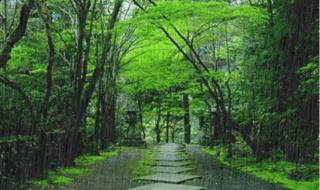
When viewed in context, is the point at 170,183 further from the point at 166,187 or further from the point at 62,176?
the point at 62,176

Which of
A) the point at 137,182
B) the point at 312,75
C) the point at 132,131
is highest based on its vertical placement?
the point at 312,75

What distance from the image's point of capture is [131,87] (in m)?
18.4

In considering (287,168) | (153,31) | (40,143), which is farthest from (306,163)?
(153,31)

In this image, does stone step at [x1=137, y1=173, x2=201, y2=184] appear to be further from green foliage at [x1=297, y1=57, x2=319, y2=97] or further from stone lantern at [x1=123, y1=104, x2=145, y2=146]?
stone lantern at [x1=123, y1=104, x2=145, y2=146]

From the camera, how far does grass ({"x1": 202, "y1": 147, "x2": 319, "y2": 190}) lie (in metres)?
6.53

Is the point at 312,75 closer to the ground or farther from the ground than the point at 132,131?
farther from the ground

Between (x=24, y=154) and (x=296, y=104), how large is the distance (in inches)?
206

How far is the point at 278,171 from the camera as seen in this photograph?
8.26 metres

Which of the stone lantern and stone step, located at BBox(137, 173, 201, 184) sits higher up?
the stone lantern

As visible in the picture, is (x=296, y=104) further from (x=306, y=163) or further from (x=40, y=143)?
(x=40, y=143)

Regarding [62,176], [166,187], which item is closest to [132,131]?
[62,176]

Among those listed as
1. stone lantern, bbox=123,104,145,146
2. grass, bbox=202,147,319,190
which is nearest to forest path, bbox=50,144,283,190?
grass, bbox=202,147,319,190

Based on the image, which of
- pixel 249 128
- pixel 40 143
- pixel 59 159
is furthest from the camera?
pixel 249 128

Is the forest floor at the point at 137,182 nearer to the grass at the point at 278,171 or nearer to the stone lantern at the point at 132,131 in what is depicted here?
the grass at the point at 278,171
